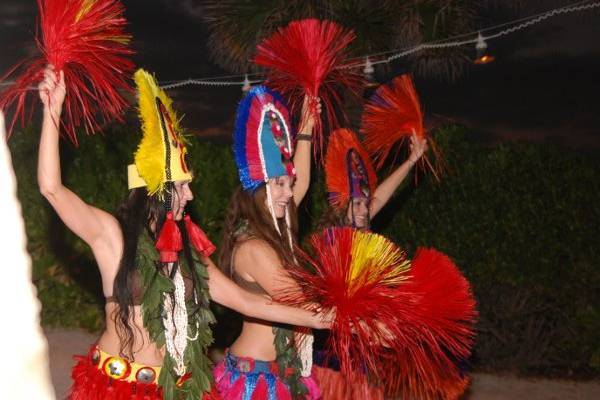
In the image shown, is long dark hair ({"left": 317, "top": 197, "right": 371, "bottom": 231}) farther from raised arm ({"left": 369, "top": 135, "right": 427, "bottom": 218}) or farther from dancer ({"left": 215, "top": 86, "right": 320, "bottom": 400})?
dancer ({"left": 215, "top": 86, "right": 320, "bottom": 400})

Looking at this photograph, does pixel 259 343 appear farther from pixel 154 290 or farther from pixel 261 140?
pixel 261 140

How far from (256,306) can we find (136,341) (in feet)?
1.54

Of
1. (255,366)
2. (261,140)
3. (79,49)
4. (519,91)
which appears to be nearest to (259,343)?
(255,366)

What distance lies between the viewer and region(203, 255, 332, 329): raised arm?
305 cm

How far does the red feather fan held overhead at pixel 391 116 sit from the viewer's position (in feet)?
15.8

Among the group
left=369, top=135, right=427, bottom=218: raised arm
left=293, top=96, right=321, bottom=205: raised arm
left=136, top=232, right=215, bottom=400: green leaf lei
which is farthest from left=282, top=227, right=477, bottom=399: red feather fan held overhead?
left=369, top=135, right=427, bottom=218: raised arm

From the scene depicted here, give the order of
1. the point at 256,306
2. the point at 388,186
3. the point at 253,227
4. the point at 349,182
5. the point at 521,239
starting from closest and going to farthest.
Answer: the point at 256,306, the point at 253,227, the point at 349,182, the point at 388,186, the point at 521,239

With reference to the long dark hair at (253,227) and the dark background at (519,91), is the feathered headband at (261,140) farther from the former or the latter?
the dark background at (519,91)

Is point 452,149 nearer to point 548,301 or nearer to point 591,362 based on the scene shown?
point 548,301

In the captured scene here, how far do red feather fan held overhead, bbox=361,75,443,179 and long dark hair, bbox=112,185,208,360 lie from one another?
1940 mm

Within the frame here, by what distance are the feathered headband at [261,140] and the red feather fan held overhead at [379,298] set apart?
0.47 meters

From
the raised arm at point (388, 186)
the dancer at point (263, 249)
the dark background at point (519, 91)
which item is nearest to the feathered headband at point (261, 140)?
the dancer at point (263, 249)

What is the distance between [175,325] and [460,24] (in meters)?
5.36

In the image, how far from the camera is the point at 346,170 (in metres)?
4.47
